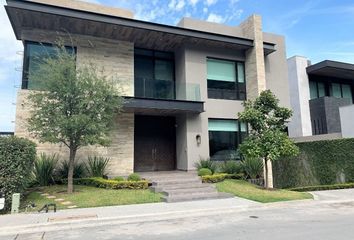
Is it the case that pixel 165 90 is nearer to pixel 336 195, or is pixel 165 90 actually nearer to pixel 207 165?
pixel 207 165

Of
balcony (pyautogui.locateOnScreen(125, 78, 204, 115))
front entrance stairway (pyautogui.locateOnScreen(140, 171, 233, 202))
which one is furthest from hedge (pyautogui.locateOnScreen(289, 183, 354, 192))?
balcony (pyautogui.locateOnScreen(125, 78, 204, 115))

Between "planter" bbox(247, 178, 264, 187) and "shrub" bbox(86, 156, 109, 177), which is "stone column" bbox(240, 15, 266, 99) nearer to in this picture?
"planter" bbox(247, 178, 264, 187)

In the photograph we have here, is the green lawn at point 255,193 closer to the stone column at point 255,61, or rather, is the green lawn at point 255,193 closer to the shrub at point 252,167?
the shrub at point 252,167

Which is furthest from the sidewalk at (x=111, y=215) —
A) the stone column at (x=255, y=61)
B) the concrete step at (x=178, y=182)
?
the stone column at (x=255, y=61)

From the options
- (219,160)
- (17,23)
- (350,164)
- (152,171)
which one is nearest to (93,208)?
(152,171)

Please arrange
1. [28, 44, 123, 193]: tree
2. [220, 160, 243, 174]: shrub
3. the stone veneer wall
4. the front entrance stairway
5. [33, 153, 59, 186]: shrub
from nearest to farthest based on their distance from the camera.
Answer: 1. the front entrance stairway
2. [28, 44, 123, 193]: tree
3. [33, 153, 59, 186]: shrub
4. the stone veneer wall
5. [220, 160, 243, 174]: shrub

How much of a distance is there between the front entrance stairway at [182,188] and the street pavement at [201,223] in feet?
2.69

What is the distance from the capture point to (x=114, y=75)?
16.7 meters

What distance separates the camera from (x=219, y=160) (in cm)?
1780

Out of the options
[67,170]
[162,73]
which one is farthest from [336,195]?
[67,170]

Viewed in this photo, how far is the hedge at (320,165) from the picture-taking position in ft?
51.1

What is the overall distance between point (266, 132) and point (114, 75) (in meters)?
8.77

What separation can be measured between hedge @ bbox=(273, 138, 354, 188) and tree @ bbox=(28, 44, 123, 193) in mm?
11162

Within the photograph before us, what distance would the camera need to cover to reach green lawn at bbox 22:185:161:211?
1057 centimetres
